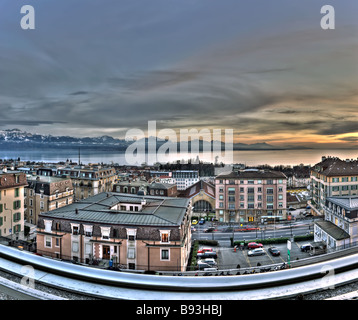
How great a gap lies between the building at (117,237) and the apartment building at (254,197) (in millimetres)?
13336

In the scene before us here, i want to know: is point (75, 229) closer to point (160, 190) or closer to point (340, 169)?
point (160, 190)

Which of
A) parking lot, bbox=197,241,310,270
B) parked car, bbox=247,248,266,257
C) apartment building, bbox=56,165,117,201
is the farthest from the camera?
apartment building, bbox=56,165,117,201

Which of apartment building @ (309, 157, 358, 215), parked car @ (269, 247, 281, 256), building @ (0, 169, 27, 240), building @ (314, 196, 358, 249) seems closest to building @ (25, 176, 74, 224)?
building @ (0, 169, 27, 240)

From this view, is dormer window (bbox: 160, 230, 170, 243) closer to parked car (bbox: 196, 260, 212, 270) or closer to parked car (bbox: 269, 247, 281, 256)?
parked car (bbox: 196, 260, 212, 270)

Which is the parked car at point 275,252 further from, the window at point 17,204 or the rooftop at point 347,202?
the window at point 17,204

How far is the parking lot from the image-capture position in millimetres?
13906

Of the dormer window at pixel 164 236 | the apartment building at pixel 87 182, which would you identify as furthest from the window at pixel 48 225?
the apartment building at pixel 87 182

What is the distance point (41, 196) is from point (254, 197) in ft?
60.5

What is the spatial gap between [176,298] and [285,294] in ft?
6.42

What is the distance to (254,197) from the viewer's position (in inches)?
985

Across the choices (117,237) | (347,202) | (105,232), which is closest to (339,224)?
(347,202)

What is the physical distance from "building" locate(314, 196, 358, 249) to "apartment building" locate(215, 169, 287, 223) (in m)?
7.95
